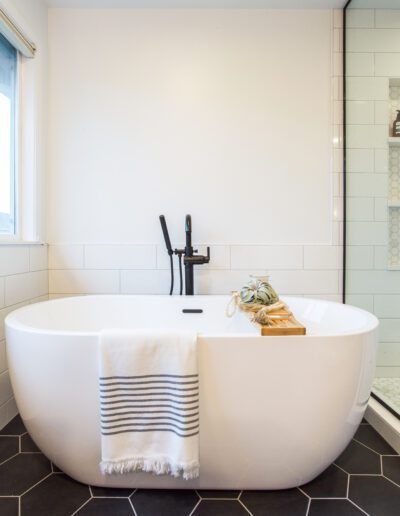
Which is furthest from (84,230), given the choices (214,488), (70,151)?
(214,488)

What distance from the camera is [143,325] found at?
5.06ft

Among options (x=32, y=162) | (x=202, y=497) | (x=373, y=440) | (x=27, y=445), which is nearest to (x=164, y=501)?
(x=202, y=497)

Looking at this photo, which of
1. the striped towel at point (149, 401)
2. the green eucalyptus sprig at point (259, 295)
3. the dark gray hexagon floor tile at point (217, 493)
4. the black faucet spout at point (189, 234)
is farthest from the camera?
the black faucet spout at point (189, 234)

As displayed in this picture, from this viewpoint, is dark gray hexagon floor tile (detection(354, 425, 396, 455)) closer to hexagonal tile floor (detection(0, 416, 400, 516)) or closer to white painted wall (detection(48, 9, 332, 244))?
hexagonal tile floor (detection(0, 416, 400, 516))

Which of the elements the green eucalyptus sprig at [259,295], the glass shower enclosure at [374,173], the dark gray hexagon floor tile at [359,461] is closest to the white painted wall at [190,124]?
the glass shower enclosure at [374,173]

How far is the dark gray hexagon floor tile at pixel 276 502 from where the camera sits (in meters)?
0.87

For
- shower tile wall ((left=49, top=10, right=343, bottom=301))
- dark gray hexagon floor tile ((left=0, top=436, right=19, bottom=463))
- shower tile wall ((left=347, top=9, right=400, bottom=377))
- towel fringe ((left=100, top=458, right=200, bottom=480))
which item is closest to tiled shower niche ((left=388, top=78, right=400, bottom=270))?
shower tile wall ((left=347, top=9, right=400, bottom=377))

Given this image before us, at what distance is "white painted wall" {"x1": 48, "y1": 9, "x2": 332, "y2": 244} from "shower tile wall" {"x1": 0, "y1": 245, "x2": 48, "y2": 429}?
0.24 m

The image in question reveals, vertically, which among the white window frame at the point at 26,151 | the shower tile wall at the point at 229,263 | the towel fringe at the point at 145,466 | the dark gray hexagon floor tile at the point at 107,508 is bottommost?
the dark gray hexagon floor tile at the point at 107,508

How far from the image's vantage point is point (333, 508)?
2.89ft

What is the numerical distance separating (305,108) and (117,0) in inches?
50.2

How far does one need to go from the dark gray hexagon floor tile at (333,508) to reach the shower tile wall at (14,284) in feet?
4.42

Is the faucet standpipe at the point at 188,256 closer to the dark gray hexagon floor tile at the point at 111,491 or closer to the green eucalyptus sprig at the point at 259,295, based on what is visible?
the green eucalyptus sprig at the point at 259,295

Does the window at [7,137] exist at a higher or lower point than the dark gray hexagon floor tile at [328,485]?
higher
